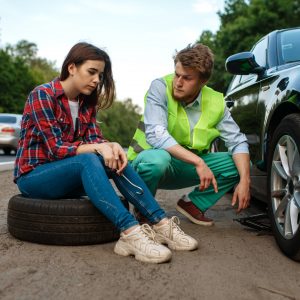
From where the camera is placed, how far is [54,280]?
2.36 meters

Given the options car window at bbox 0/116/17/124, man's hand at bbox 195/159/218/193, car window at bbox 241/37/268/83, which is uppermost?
car window at bbox 241/37/268/83

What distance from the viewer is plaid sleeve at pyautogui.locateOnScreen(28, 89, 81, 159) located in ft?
10.00

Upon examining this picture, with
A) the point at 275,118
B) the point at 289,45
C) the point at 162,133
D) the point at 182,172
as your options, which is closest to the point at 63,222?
the point at 162,133

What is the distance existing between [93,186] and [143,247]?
1.51ft

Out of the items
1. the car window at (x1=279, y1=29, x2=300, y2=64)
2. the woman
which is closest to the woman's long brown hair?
the woman

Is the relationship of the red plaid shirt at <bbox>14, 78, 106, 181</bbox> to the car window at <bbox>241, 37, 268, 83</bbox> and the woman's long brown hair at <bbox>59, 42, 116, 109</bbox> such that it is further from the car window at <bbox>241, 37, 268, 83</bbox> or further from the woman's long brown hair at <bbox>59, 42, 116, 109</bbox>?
the car window at <bbox>241, 37, 268, 83</bbox>

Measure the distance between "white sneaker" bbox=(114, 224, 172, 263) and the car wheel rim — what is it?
2.39 feet

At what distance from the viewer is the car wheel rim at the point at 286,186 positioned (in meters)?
2.88

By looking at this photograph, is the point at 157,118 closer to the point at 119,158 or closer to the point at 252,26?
the point at 119,158

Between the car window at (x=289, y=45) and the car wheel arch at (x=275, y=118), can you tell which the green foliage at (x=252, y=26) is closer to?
the car window at (x=289, y=45)

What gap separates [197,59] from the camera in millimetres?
3359

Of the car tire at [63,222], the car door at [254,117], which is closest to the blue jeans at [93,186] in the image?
the car tire at [63,222]

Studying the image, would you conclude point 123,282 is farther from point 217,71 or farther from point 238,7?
point 238,7

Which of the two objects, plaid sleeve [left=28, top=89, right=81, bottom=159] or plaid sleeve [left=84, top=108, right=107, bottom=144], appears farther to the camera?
plaid sleeve [left=84, top=108, right=107, bottom=144]
